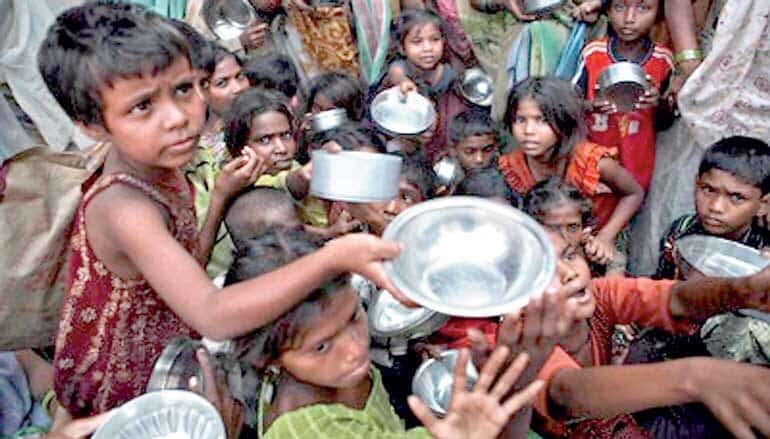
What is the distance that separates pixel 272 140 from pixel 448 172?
28.2 inches

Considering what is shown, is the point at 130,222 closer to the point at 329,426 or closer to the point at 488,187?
the point at 329,426

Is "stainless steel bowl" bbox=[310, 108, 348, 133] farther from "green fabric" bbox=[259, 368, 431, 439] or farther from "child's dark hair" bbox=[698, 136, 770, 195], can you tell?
"green fabric" bbox=[259, 368, 431, 439]

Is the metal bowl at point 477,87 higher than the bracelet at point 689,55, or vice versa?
the bracelet at point 689,55

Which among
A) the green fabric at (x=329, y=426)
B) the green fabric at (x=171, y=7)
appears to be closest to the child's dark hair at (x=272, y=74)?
the green fabric at (x=171, y=7)

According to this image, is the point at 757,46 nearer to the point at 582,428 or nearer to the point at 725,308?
the point at 725,308

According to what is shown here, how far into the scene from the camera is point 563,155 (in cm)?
280

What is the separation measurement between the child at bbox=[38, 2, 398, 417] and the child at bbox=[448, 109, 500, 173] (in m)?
1.63

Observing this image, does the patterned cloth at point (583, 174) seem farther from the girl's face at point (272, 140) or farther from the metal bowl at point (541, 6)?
the girl's face at point (272, 140)

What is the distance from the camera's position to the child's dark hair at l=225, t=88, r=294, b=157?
261cm

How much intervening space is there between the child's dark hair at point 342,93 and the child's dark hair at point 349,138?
42 cm

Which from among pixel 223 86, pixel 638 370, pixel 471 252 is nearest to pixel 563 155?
pixel 223 86

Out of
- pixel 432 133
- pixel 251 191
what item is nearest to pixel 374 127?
pixel 432 133

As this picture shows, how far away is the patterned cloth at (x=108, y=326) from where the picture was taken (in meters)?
1.48

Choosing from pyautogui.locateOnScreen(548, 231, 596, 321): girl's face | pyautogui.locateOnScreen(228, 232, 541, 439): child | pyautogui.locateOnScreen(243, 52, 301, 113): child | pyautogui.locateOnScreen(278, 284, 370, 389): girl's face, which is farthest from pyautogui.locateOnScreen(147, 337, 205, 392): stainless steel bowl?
pyautogui.locateOnScreen(243, 52, 301, 113): child
